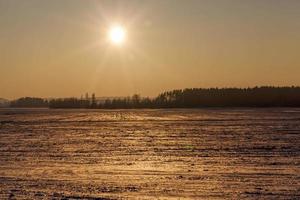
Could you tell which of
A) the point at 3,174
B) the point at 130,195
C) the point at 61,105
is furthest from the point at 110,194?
the point at 61,105

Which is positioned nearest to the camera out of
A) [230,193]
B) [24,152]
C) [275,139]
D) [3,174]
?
[230,193]

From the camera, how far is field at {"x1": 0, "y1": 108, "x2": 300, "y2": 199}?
13.1 metres

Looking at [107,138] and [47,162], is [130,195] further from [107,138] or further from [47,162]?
[107,138]

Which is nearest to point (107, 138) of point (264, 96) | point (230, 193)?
point (230, 193)

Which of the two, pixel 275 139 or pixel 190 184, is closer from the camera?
pixel 190 184

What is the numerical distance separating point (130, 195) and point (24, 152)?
1011 centimetres

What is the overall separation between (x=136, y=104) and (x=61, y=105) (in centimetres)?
1332

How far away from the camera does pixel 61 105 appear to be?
314 feet

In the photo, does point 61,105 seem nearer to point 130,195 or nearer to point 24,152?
point 24,152

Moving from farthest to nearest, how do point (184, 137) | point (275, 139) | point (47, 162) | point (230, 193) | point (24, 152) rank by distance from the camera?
point (184, 137), point (275, 139), point (24, 152), point (47, 162), point (230, 193)

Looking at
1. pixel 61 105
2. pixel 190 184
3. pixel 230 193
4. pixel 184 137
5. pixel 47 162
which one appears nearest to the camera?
pixel 230 193

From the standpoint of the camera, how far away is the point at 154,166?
1738 centimetres

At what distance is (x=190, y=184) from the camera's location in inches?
549

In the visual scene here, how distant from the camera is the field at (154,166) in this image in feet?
43.0
